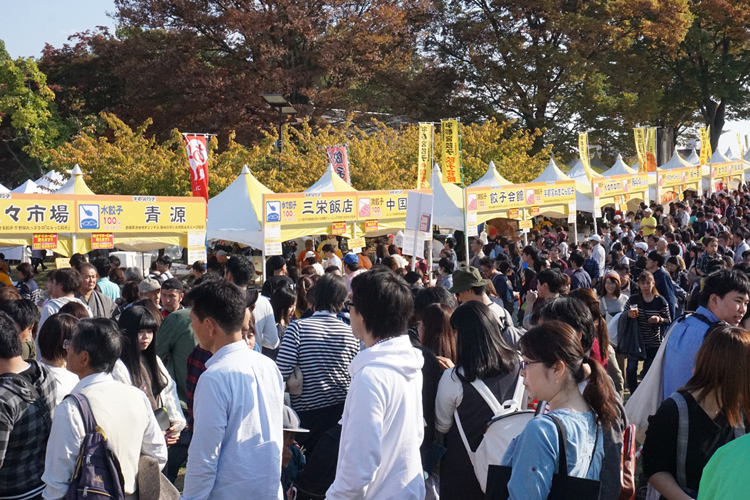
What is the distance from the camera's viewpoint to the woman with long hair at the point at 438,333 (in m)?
3.92

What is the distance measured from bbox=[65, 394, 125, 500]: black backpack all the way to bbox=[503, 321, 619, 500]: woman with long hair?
5.13ft

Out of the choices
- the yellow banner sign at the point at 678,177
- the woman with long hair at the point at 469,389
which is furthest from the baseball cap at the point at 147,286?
the yellow banner sign at the point at 678,177

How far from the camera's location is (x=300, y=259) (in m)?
13.3

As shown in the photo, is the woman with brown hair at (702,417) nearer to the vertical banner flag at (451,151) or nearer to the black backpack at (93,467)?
the black backpack at (93,467)

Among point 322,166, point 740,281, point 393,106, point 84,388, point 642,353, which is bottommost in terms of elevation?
point 642,353

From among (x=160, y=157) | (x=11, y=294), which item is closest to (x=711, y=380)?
(x=11, y=294)

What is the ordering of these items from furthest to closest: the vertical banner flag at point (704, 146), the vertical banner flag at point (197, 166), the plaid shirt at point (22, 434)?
the vertical banner flag at point (704, 146), the vertical banner flag at point (197, 166), the plaid shirt at point (22, 434)

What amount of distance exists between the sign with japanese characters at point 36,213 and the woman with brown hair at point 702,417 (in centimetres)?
913

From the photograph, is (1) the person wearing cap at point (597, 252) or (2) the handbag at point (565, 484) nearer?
(2) the handbag at point (565, 484)

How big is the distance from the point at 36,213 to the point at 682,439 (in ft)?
30.4

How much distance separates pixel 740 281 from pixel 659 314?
3.33m

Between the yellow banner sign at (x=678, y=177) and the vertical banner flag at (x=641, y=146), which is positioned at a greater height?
the vertical banner flag at (x=641, y=146)

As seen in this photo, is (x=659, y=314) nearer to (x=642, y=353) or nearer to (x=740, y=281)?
(x=642, y=353)

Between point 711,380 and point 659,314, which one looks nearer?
point 711,380
